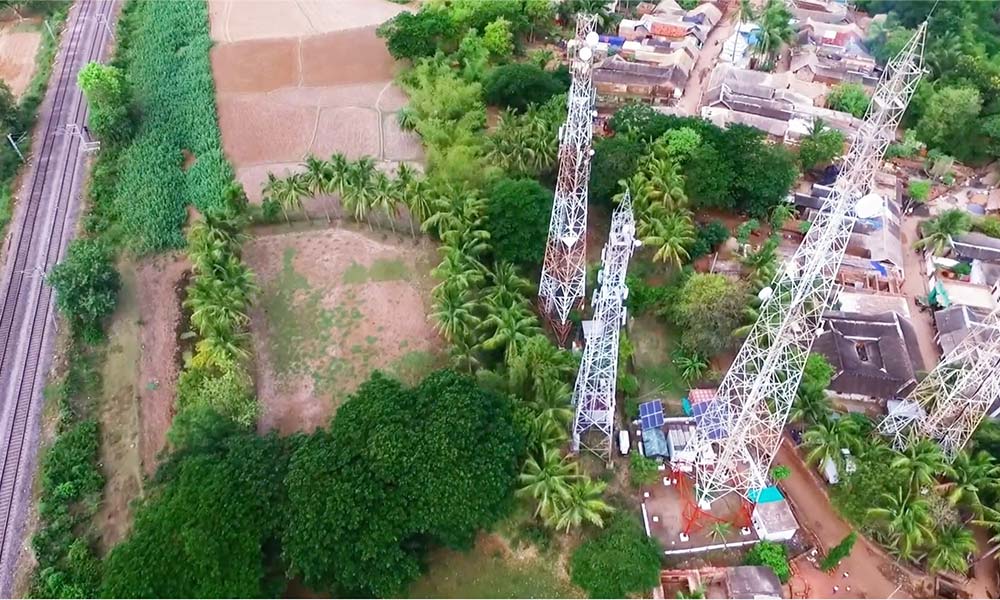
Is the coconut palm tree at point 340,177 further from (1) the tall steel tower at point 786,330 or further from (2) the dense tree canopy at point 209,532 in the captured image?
(1) the tall steel tower at point 786,330

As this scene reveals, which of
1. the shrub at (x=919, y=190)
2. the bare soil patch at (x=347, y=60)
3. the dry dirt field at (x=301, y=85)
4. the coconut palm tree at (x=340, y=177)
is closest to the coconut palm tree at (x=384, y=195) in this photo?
the coconut palm tree at (x=340, y=177)

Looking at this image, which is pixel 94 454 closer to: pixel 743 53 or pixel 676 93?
pixel 676 93

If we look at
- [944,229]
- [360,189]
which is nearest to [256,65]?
[360,189]

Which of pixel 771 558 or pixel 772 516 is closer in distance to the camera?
pixel 771 558

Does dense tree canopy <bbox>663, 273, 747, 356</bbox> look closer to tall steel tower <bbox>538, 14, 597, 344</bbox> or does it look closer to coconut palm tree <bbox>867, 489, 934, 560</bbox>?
tall steel tower <bbox>538, 14, 597, 344</bbox>

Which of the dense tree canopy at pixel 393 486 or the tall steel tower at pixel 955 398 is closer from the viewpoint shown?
the dense tree canopy at pixel 393 486

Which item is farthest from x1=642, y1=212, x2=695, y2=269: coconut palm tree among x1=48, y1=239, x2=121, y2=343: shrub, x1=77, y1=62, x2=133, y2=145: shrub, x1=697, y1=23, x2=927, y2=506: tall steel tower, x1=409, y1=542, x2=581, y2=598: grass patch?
x1=77, y1=62, x2=133, y2=145: shrub

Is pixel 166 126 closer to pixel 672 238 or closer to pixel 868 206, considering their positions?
pixel 672 238

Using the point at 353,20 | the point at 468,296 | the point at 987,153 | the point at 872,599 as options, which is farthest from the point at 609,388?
the point at 353,20
